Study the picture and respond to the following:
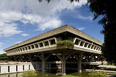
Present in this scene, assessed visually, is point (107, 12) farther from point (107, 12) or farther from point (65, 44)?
point (65, 44)

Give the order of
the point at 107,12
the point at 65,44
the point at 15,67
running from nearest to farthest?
the point at 107,12, the point at 65,44, the point at 15,67

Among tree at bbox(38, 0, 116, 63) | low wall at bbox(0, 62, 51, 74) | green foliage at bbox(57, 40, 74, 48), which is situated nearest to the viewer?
tree at bbox(38, 0, 116, 63)

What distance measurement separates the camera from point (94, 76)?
22.4 meters

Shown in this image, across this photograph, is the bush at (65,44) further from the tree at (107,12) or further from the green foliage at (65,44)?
the tree at (107,12)

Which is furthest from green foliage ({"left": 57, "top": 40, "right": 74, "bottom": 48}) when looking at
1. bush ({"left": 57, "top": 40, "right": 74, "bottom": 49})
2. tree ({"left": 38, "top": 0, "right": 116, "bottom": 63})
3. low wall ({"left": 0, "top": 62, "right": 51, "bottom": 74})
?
low wall ({"left": 0, "top": 62, "right": 51, "bottom": 74})

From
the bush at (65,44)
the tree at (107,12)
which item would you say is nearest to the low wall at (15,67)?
the bush at (65,44)

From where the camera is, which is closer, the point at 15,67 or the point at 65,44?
the point at 65,44

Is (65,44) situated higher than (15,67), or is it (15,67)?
(65,44)

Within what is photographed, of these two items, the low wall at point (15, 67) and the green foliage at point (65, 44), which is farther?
the low wall at point (15, 67)

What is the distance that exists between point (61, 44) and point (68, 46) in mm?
1553

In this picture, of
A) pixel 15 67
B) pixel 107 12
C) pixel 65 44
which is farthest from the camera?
pixel 15 67

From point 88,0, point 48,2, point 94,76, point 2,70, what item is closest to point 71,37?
point 94,76

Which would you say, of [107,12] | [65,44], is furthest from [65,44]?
[107,12]

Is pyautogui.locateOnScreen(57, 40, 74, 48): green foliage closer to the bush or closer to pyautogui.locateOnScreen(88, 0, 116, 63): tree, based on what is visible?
the bush
